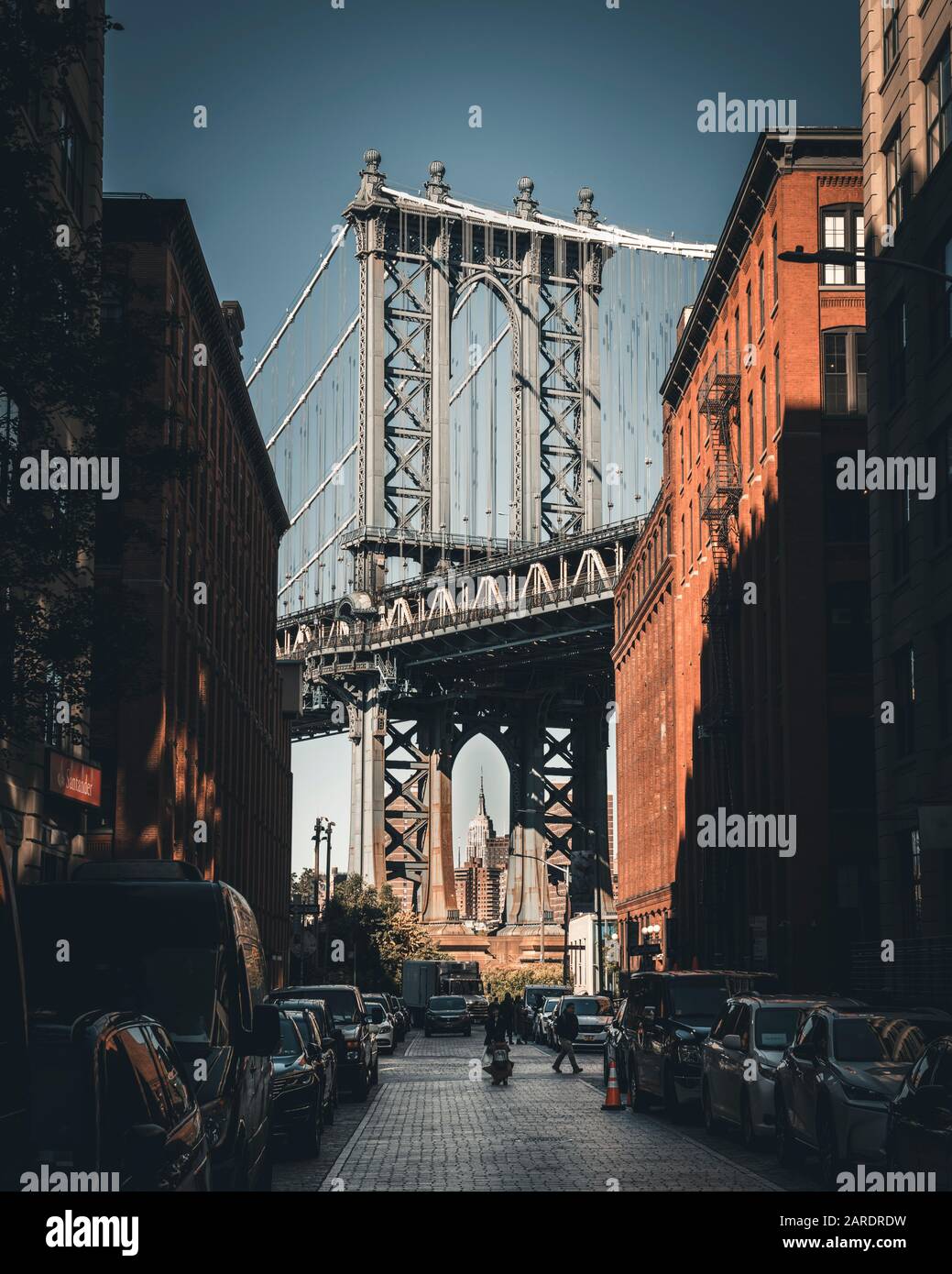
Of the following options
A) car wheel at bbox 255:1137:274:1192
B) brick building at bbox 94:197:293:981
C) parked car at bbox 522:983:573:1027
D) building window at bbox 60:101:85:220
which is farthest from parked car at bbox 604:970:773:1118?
parked car at bbox 522:983:573:1027

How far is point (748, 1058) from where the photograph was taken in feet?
68.4

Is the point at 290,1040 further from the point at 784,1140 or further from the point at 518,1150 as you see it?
the point at 784,1140

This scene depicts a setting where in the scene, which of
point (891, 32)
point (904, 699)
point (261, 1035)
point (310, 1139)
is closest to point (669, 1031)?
point (310, 1139)

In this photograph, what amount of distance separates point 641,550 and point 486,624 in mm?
21248

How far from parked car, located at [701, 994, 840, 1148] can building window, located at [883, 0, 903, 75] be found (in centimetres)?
2150

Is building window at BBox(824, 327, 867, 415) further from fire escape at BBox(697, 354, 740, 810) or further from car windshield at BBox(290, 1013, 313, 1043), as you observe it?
car windshield at BBox(290, 1013, 313, 1043)

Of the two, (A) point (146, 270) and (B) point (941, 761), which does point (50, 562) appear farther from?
(A) point (146, 270)

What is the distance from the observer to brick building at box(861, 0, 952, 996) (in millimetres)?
32562

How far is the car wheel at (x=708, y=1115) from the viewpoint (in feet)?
75.3

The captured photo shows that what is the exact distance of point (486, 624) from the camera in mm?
106438

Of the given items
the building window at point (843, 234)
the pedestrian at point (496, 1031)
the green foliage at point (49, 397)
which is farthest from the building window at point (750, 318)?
the green foliage at point (49, 397)

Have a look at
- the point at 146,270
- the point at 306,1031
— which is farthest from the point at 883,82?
the point at 306,1031

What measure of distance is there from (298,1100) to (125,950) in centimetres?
651

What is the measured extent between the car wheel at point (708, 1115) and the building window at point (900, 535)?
1443 centimetres
